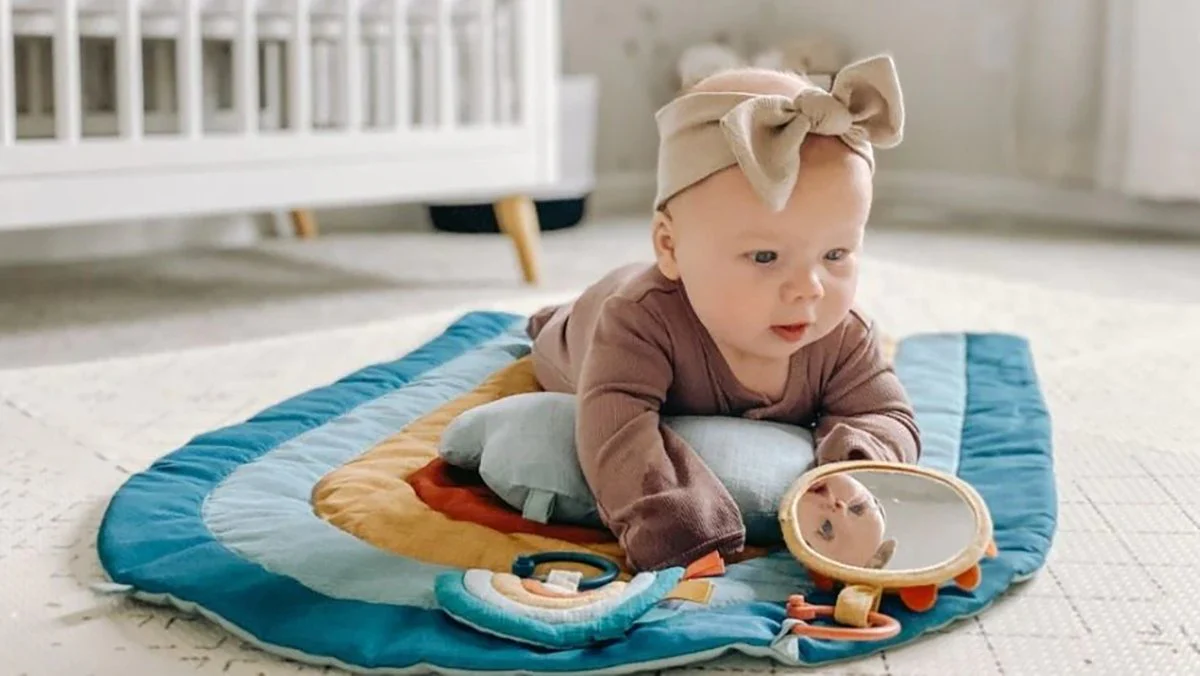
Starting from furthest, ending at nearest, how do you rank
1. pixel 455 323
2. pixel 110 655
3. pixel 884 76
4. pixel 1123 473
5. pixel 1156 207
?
pixel 1156 207, pixel 455 323, pixel 1123 473, pixel 884 76, pixel 110 655

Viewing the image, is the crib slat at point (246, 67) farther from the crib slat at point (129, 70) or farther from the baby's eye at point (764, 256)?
the baby's eye at point (764, 256)

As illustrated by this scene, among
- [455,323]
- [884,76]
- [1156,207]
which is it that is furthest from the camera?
[1156,207]

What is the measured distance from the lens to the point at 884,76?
98 cm

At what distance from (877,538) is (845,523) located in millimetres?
25

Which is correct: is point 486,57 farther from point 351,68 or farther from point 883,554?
point 883,554

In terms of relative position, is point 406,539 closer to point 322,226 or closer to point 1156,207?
point 322,226

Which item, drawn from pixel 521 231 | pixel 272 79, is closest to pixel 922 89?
pixel 521 231

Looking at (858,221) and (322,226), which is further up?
(858,221)

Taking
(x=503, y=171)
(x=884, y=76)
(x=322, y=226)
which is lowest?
(x=322, y=226)

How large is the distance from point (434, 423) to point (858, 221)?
448 mm

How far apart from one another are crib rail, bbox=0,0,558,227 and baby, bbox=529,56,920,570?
0.93m

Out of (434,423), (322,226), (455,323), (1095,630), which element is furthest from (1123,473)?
(322,226)

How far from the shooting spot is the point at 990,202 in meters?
3.05

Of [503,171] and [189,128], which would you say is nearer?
[189,128]
